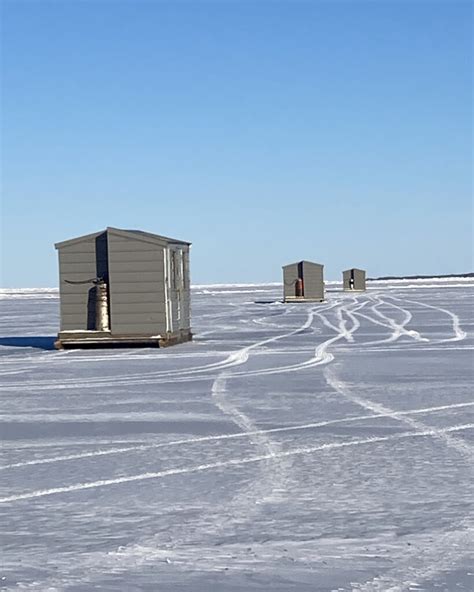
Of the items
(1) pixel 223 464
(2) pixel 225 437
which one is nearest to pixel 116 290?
(2) pixel 225 437

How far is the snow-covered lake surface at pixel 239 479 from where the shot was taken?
496 centimetres

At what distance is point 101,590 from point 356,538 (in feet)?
4.82

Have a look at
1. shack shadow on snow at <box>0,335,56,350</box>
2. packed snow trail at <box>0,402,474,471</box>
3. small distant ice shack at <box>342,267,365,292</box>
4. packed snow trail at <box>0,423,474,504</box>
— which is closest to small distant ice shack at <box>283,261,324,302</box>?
small distant ice shack at <box>342,267,365,292</box>

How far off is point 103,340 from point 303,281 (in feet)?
103

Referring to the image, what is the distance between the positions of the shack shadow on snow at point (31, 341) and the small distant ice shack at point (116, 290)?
102cm

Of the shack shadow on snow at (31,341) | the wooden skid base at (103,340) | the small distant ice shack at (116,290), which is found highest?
the small distant ice shack at (116,290)

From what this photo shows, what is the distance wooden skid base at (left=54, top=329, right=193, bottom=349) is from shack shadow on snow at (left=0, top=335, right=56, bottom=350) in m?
0.63

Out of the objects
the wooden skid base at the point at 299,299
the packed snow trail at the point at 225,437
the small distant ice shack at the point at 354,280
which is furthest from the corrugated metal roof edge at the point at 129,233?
the small distant ice shack at the point at 354,280

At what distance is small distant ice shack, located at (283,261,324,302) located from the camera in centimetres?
5038

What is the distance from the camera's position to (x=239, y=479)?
23.0ft

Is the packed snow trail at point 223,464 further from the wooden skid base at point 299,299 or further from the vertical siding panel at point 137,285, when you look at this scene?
the wooden skid base at point 299,299

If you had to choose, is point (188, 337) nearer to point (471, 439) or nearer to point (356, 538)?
point (471, 439)

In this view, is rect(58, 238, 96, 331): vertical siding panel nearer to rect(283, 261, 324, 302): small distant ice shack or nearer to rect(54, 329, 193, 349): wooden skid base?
rect(54, 329, 193, 349): wooden skid base

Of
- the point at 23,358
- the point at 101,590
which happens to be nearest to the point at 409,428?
the point at 101,590
